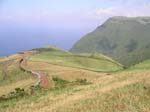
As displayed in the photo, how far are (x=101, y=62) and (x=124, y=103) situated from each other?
85.5 m

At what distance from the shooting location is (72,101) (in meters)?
28.8

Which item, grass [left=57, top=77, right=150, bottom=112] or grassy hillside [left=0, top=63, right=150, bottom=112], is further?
grassy hillside [left=0, top=63, right=150, bottom=112]

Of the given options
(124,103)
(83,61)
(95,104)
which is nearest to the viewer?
(124,103)

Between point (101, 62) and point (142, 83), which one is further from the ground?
point (142, 83)

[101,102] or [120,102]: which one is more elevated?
[120,102]

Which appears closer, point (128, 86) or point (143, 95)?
point (143, 95)

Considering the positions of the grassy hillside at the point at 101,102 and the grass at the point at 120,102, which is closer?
the grass at the point at 120,102

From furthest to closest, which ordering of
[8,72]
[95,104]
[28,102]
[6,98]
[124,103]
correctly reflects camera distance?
[8,72] → [6,98] → [28,102] → [95,104] → [124,103]

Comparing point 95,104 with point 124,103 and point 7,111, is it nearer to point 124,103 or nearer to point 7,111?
point 124,103

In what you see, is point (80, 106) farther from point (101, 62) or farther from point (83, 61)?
point (101, 62)

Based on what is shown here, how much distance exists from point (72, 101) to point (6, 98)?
11982mm

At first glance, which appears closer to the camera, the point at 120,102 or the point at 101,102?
the point at 120,102

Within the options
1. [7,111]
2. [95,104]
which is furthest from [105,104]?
[7,111]

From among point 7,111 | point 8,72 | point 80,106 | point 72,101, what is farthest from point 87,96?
point 8,72
